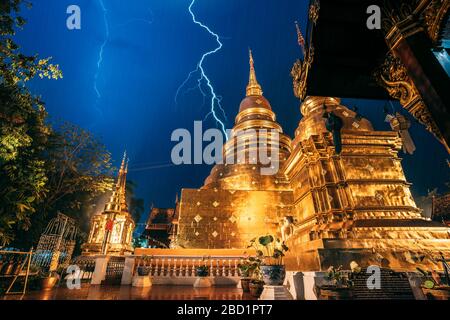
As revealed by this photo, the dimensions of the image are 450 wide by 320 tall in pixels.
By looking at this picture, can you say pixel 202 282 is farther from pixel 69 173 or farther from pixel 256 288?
pixel 69 173

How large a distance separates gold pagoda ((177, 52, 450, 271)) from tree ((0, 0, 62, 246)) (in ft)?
24.2

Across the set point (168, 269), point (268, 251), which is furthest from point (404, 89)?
point (168, 269)

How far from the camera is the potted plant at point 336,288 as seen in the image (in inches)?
143

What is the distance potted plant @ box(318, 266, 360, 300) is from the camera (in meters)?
3.62

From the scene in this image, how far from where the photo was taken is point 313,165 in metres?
9.08

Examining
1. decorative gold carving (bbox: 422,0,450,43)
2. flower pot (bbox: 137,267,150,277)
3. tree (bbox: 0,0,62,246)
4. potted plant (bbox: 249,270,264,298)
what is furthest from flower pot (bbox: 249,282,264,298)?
tree (bbox: 0,0,62,246)

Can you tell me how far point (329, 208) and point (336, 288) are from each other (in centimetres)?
456

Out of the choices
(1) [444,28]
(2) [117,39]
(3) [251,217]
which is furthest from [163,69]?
(1) [444,28]

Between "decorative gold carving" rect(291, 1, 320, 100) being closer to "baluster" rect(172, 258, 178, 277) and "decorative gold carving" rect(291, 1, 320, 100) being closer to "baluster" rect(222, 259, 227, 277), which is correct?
"baluster" rect(222, 259, 227, 277)

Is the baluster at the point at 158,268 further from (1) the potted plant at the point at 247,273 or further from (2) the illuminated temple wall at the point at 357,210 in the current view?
(2) the illuminated temple wall at the point at 357,210
